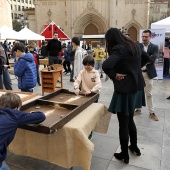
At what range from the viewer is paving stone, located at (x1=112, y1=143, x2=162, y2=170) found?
2.84m

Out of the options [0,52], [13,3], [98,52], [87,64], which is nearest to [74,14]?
[98,52]

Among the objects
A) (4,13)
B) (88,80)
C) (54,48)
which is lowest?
(88,80)

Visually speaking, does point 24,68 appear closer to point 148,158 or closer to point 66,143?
point 66,143

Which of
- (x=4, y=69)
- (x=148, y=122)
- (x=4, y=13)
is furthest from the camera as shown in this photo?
(x=4, y=13)

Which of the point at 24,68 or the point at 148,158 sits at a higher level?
the point at 24,68

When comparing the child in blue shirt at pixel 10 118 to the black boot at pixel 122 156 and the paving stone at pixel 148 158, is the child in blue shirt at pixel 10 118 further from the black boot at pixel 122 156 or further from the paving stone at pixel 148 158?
the paving stone at pixel 148 158

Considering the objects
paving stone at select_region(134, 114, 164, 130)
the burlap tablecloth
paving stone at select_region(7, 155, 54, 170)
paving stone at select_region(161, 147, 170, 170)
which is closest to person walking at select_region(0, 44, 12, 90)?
paving stone at select_region(7, 155, 54, 170)

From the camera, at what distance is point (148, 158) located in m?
3.01

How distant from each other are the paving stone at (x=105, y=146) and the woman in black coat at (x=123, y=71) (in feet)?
1.22

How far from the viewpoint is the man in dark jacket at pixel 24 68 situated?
160 inches

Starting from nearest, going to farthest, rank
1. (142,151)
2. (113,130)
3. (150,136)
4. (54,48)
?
1. (142,151)
2. (150,136)
3. (113,130)
4. (54,48)

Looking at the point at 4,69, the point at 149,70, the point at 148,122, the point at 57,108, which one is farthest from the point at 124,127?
the point at 4,69

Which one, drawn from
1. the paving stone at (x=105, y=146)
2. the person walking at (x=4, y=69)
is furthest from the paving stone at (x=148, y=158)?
the person walking at (x=4, y=69)

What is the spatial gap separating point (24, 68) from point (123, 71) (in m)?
2.26
